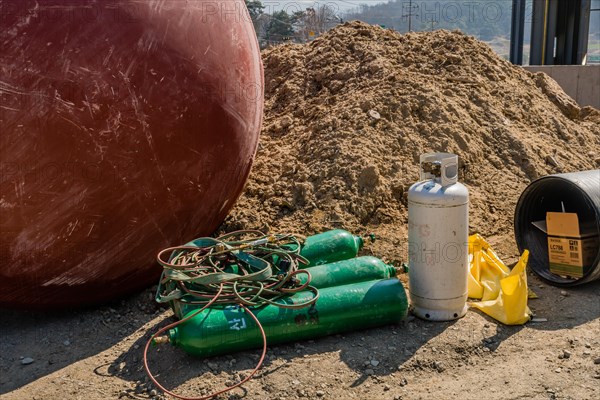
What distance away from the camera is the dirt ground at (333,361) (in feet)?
10.9

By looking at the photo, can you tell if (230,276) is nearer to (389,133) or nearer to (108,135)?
(108,135)

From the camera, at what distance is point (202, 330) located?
338 cm

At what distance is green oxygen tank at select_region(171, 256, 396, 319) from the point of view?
3938 millimetres

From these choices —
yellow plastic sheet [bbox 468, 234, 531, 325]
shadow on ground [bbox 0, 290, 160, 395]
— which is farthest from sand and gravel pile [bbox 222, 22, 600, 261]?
shadow on ground [bbox 0, 290, 160, 395]

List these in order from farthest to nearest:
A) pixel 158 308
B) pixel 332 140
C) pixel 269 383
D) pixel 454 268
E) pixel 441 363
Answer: pixel 332 140
pixel 158 308
pixel 454 268
pixel 441 363
pixel 269 383

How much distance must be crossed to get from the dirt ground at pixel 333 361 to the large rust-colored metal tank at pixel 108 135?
26 centimetres

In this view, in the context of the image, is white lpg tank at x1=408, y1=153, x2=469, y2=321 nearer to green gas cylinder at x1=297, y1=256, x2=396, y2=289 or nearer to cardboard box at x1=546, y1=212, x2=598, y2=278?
green gas cylinder at x1=297, y1=256, x2=396, y2=289

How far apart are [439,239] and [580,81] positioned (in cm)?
987

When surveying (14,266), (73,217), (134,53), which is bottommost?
(14,266)

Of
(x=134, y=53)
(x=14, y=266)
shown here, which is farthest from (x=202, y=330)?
(x=134, y=53)

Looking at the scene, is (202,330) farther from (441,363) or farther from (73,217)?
(441,363)

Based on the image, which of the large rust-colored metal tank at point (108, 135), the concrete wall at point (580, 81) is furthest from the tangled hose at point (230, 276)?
the concrete wall at point (580, 81)

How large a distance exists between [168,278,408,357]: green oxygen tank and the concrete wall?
9726 mm

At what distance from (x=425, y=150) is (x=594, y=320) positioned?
2.14 m
